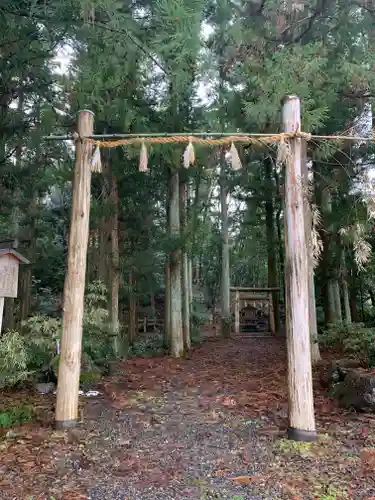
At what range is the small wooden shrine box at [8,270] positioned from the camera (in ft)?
16.7

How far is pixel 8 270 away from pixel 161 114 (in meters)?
5.34

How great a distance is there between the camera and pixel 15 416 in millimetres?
4547

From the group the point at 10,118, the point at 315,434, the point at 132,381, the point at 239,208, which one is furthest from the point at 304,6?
the point at 239,208

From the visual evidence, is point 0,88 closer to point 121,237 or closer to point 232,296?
point 121,237

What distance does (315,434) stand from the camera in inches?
152

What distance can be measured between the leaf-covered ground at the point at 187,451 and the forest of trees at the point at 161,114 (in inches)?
66.4

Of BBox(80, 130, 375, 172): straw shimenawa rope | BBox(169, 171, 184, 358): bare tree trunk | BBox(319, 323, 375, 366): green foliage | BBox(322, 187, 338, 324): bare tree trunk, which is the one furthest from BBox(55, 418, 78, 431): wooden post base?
BBox(322, 187, 338, 324): bare tree trunk

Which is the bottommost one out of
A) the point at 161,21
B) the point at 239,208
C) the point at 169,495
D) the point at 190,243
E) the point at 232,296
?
the point at 169,495

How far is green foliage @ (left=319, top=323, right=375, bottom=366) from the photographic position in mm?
7461

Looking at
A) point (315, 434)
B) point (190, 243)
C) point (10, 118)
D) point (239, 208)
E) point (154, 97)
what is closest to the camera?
point (315, 434)

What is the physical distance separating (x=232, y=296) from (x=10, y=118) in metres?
10.8

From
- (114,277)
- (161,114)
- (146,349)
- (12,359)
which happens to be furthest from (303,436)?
(161,114)

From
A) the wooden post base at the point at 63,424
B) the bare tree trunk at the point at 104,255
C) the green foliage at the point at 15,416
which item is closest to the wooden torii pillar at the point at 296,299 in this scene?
Result: the wooden post base at the point at 63,424

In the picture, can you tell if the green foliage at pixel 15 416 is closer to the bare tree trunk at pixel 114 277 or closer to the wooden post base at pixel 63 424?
the wooden post base at pixel 63 424
